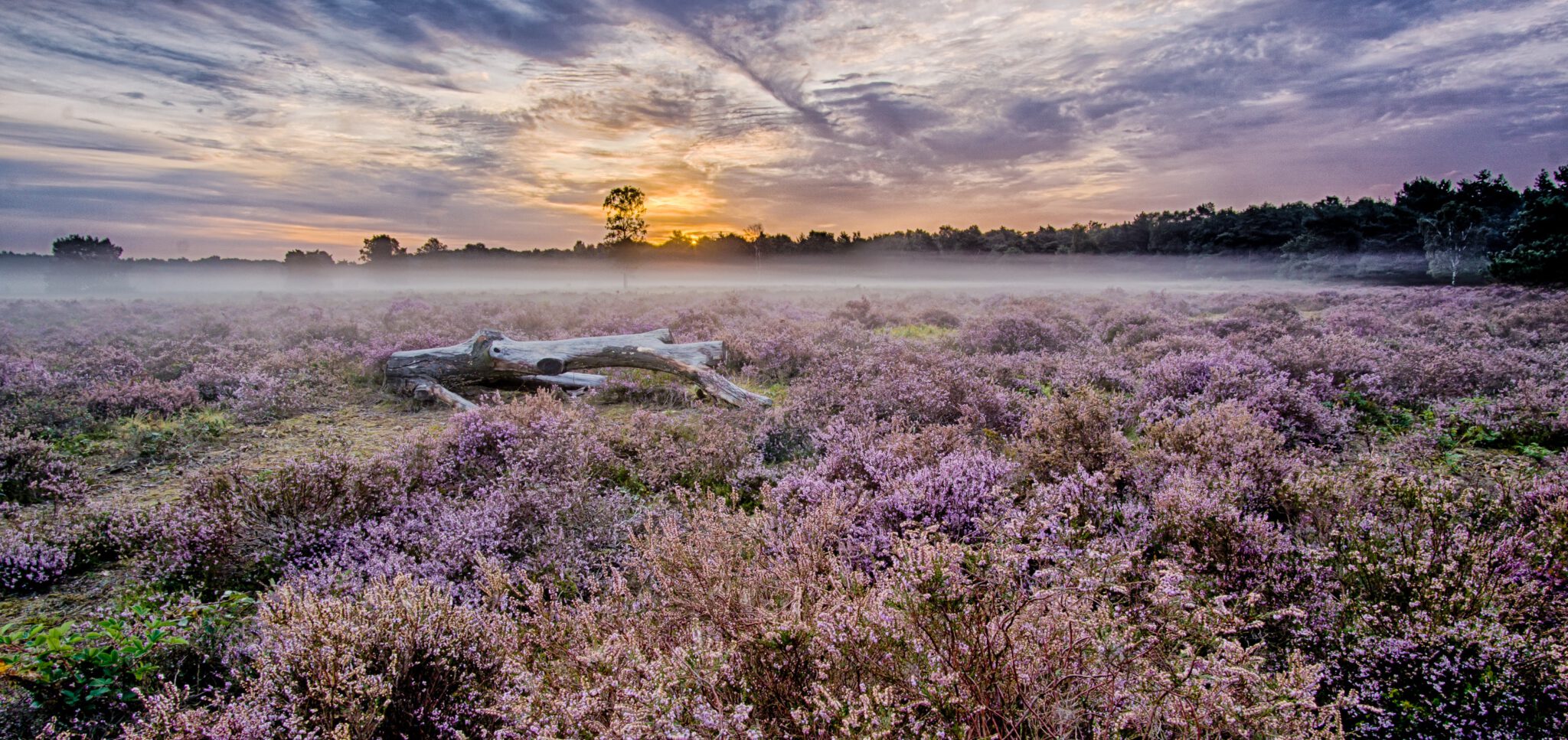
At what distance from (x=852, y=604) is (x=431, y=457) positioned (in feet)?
15.1

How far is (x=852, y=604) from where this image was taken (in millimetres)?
2219

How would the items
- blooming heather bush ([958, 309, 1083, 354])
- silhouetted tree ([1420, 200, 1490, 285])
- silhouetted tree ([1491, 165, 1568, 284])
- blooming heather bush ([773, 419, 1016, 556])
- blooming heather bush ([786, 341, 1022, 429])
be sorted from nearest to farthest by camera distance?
blooming heather bush ([773, 419, 1016, 556]) → blooming heather bush ([786, 341, 1022, 429]) → blooming heather bush ([958, 309, 1083, 354]) → silhouetted tree ([1491, 165, 1568, 284]) → silhouetted tree ([1420, 200, 1490, 285])

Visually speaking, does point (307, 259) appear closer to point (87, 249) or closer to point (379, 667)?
point (87, 249)

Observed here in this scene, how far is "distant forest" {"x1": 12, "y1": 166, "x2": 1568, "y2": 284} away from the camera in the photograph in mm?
20188

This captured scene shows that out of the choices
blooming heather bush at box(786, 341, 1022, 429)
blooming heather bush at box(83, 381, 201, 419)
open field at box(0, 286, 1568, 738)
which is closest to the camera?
open field at box(0, 286, 1568, 738)

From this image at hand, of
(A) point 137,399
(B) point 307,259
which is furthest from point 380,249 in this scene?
(A) point 137,399

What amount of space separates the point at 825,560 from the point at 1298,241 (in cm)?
5705

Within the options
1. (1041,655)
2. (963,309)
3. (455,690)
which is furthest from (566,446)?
(963,309)

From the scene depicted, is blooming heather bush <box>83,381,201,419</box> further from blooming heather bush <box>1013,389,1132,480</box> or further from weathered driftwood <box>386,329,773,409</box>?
blooming heather bush <box>1013,389,1132,480</box>

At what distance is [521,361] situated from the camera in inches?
371

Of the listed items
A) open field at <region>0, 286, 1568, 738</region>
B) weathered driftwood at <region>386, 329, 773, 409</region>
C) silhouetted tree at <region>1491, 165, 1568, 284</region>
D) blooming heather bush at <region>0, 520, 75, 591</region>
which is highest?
silhouetted tree at <region>1491, 165, 1568, 284</region>

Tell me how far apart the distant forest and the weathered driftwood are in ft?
83.5

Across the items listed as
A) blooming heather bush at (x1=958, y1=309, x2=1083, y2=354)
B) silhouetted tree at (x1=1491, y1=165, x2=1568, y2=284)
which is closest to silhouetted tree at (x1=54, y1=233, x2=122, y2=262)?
blooming heather bush at (x1=958, y1=309, x2=1083, y2=354)

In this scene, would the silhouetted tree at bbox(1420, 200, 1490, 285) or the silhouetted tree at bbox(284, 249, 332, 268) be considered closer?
the silhouetted tree at bbox(1420, 200, 1490, 285)
